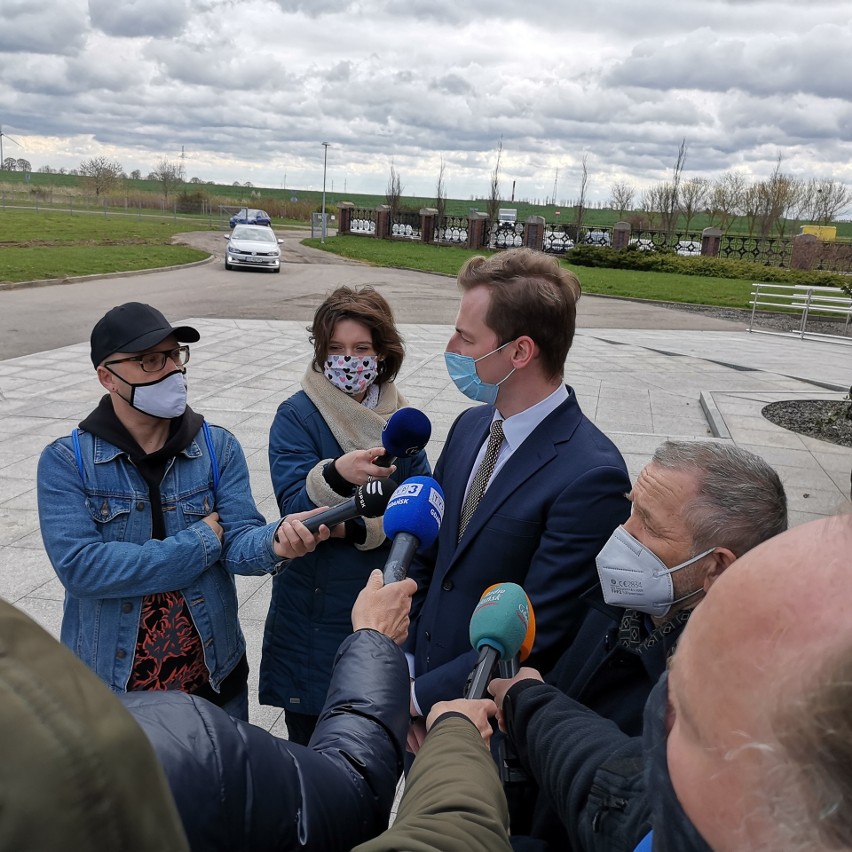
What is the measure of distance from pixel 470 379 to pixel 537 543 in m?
0.77

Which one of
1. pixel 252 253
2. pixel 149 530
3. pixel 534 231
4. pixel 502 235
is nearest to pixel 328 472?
pixel 149 530

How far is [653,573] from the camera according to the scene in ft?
6.49

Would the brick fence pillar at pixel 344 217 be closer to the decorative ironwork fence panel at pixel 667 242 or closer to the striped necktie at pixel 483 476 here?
the decorative ironwork fence panel at pixel 667 242

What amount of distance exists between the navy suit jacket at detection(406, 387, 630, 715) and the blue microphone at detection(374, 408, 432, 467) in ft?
0.98

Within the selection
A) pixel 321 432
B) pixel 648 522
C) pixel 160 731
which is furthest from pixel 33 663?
pixel 321 432

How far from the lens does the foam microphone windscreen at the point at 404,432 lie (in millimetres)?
2506

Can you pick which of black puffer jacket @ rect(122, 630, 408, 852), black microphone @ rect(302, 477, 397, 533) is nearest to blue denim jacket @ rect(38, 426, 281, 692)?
black microphone @ rect(302, 477, 397, 533)

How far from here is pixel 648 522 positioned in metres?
2.04

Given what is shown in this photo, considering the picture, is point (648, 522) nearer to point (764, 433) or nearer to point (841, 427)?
point (764, 433)

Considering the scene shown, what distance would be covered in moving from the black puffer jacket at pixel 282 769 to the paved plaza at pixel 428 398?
2288mm

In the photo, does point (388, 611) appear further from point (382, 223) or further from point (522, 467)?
point (382, 223)

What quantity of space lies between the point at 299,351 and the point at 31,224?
29.9 m

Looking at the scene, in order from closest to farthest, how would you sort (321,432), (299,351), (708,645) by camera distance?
(708,645) → (321,432) → (299,351)

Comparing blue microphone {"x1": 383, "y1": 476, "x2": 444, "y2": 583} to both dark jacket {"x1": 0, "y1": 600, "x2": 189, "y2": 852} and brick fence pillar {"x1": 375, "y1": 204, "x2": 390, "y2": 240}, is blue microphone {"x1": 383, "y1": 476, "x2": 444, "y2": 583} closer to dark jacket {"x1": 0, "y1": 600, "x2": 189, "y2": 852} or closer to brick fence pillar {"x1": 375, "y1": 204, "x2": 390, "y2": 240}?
dark jacket {"x1": 0, "y1": 600, "x2": 189, "y2": 852}
